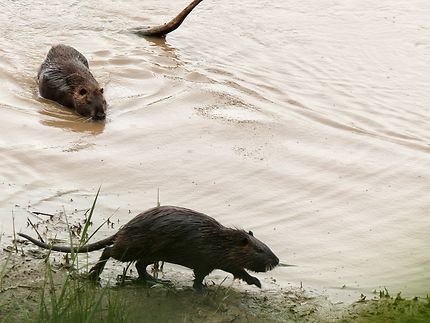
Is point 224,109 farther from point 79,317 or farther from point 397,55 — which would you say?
point 79,317

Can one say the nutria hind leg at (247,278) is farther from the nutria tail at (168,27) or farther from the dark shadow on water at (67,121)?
the nutria tail at (168,27)

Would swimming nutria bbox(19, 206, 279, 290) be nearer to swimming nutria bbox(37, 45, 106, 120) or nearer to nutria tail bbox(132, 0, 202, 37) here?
swimming nutria bbox(37, 45, 106, 120)

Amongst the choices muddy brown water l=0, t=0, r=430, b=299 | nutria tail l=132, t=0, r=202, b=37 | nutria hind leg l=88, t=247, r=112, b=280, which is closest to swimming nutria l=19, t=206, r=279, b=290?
nutria hind leg l=88, t=247, r=112, b=280

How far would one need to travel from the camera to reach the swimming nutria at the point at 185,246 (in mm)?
5391

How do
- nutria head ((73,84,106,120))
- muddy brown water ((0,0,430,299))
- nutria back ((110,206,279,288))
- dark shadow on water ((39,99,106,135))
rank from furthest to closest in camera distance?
1. nutria head ((73,84,106,120))
2. dark shadow on water ((39,99,106,135))
3. muddy brown water ((0,0,430,299))
4. nutria back ((110,206,279,288))

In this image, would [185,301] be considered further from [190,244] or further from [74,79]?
[74,79]

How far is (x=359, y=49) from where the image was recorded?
1115cm

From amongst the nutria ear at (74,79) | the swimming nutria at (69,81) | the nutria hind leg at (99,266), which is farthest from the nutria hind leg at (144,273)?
the nutria ear at (74,79)

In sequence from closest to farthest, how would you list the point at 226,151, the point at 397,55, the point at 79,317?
the point at 79,317
the point at 226,151
the point at 397,55

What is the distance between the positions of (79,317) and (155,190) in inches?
112

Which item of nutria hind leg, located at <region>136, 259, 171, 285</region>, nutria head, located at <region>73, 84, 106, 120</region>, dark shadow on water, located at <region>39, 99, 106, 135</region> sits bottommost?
dark shadow on water, located at <region>39, 99, 106, 135</region>

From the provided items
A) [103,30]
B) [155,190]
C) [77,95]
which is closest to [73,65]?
[77,95]

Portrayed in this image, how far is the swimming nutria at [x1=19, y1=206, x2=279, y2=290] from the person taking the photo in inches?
212

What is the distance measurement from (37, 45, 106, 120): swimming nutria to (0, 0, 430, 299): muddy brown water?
18 cm
